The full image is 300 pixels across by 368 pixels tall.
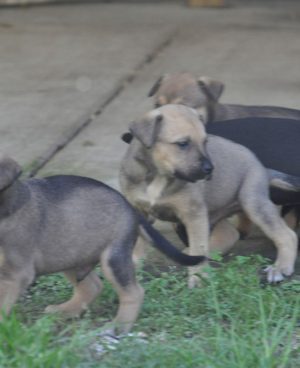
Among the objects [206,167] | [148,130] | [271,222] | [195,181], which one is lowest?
[271,222]

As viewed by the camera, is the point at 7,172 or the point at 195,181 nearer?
Answer: the point at 7,172

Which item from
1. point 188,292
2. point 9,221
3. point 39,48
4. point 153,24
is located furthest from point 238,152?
point 153,24

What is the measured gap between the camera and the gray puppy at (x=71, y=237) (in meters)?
5.20

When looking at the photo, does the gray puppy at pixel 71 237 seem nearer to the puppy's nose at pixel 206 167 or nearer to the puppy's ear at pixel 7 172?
the puppy's ear at pixel 7 172

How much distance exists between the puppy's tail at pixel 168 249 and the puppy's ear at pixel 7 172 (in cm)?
78

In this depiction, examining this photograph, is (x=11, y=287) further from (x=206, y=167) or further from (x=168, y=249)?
(x=206, y=167)

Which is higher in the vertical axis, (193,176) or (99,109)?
(193,176)

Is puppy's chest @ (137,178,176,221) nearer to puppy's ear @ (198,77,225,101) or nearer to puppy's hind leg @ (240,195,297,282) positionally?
puppy's hind leg @ (240,195,297,282)

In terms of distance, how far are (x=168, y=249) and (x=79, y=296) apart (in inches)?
20.2

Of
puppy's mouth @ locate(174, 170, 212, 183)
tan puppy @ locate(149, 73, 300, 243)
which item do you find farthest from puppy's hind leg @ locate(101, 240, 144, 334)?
tan puppy @ locate(149, 73, 300, 243)

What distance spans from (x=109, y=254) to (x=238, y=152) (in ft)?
4.80

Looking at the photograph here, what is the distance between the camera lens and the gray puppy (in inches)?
205

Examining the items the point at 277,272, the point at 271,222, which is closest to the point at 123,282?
the point at 277,272

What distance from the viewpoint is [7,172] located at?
5094 mm
